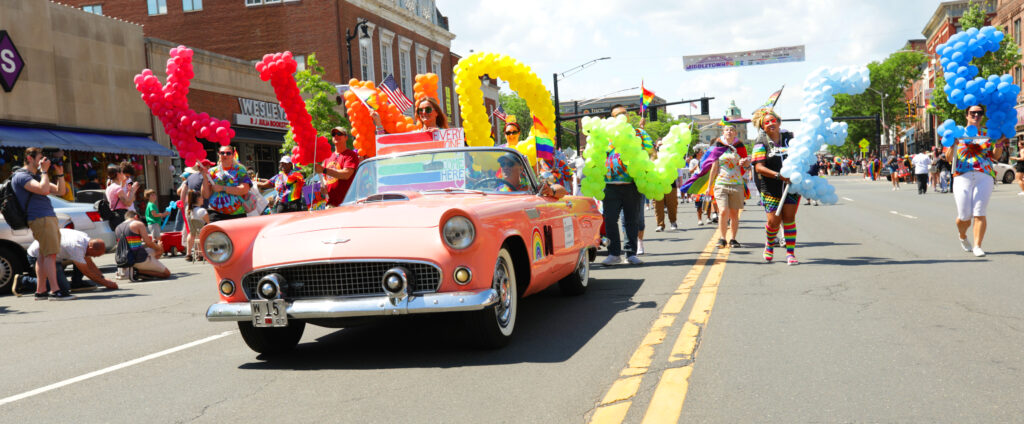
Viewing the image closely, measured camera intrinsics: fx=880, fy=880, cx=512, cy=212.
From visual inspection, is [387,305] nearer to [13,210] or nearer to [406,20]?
Result: [13,210]

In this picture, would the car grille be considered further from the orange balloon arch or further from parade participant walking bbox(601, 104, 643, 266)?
the orange balloon arch

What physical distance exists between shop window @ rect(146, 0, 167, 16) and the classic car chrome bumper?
41.4 metres

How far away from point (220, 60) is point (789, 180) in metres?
26.3

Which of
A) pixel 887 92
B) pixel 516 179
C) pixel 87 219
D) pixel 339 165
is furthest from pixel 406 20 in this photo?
pixel 887 92

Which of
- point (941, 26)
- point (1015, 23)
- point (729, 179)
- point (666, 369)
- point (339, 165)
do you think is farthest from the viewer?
point (941, 26)

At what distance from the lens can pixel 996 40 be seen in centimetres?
1088

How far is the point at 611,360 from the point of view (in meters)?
5.05

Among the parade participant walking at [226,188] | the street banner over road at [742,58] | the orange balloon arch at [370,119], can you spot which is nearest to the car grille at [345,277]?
the parade participant walking at [226,188]

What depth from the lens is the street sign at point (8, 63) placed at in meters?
21.9

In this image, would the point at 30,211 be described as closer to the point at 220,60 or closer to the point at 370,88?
the point at 370,88

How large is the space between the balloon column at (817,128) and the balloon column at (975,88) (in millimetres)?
1357

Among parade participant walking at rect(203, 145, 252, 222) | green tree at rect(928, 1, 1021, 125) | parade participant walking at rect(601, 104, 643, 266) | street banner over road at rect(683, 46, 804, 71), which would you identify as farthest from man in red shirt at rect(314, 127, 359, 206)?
street banner over road at rect(683, 46, 804, 71)

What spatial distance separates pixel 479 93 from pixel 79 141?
15.8 metres

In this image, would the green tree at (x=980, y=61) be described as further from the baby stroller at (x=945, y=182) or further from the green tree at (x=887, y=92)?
the green tree at (x=887, y=92)
